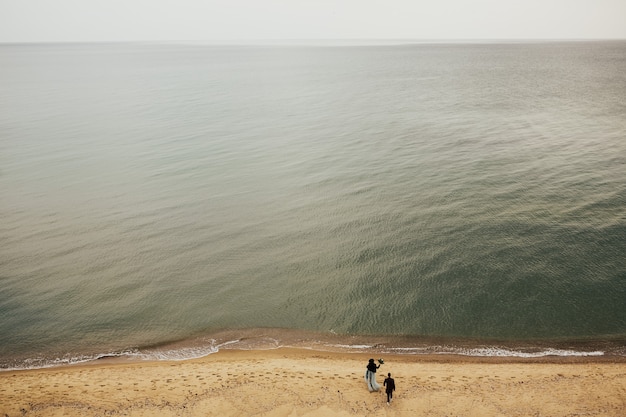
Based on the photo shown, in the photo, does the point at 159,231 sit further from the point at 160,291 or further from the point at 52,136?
the point at 52,136

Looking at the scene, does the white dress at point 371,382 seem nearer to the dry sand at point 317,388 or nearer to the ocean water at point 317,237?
the dry sand at point 317,388

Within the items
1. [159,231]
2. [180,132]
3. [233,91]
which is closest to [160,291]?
[159,231]

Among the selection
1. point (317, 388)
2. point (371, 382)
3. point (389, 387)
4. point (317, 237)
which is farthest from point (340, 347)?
point (317, 237)

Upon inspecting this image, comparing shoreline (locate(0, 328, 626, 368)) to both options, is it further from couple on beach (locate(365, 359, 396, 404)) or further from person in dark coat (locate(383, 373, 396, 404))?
person in dark coat (locate(383, 373, 396, 404))

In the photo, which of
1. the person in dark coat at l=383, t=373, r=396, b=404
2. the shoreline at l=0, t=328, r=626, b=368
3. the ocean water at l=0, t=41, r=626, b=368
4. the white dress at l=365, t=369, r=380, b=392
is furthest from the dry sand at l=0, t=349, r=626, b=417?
the ocean water at l=0, t=41, r=626, b=368

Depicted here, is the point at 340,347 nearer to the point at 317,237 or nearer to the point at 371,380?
the point at 371,380

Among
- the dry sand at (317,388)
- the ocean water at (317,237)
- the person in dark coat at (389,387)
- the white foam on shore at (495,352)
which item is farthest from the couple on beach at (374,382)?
the ocean water at (317,237)
